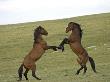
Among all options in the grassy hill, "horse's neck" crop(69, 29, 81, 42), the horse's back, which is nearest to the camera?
the horse's back

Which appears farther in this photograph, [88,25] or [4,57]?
[88,25]

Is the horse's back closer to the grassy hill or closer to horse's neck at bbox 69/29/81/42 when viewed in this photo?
the grassy hill

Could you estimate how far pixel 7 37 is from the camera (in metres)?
53.0

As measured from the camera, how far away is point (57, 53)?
3509 centimetres

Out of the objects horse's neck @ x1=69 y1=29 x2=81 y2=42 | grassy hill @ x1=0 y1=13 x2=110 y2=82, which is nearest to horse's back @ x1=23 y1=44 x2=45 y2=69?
grassy hill @ x1=0 y1=13 x2=110 y2=82

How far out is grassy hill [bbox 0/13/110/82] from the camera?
19047mm

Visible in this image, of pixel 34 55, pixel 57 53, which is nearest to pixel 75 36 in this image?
pixel 34 55

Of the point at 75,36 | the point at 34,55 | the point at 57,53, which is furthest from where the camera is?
the point at 57,53

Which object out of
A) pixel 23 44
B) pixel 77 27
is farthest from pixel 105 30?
pixel 77 27

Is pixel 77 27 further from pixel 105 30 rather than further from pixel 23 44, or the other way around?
pixel 105 30

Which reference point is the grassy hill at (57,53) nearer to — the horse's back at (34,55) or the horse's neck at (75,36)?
the horse's back at (34,55)

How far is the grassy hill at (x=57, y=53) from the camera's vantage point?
62.5ft

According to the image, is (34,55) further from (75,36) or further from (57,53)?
(57,53)

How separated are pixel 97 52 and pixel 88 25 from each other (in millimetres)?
23834
